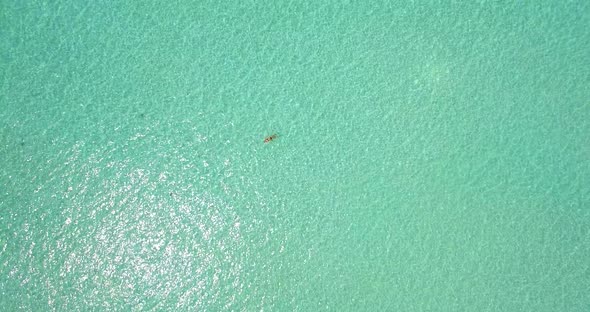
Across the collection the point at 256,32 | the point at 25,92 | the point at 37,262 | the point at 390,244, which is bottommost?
the point at 390,244

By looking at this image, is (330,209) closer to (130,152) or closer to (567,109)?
(130,152)

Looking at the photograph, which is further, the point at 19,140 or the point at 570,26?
the point at 570,26

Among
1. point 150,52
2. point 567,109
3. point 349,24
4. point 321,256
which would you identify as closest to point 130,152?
point 150,52

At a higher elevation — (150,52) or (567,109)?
(150,52)

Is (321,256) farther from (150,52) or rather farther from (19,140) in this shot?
(19,140)

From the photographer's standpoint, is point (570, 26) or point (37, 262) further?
point (570, 26)

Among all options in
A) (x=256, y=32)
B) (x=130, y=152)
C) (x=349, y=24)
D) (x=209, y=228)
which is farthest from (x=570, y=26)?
(x=130, y=152)
